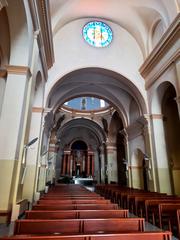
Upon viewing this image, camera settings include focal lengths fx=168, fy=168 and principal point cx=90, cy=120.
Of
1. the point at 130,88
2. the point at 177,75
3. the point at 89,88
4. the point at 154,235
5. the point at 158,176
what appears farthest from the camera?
the point at 89,88

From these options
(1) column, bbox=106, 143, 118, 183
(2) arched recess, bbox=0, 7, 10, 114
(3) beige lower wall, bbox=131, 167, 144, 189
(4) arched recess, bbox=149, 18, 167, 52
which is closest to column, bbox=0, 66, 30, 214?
(2) arched recess, bbox=0, 7, 10, 114

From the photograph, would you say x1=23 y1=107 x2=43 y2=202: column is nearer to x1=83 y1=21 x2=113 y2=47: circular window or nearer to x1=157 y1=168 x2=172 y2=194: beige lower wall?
x1=83 y1=21 x2=113 y2=47: circular window

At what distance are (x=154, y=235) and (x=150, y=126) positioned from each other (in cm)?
702

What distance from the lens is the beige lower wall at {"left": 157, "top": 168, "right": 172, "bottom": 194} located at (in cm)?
703

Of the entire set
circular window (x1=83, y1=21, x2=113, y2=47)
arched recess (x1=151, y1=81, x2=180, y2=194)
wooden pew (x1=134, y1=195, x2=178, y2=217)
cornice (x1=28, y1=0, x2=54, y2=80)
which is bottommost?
wooden pew (x1=134, y1=195, x2=178, y2=217)

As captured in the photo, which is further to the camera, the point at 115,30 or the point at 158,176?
the point at 115,30

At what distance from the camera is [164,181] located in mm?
7141

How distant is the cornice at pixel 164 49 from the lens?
591cm

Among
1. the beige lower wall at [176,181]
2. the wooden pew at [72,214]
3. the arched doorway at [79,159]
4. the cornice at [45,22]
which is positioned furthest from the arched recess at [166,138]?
the arched doorway at [79,159]

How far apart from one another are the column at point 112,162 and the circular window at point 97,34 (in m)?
10.3

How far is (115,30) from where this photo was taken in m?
9.58

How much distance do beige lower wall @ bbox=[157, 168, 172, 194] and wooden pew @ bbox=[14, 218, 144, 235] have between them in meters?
5.74

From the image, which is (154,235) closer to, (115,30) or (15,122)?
(15,122)

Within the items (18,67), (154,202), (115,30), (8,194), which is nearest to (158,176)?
(154,202)
